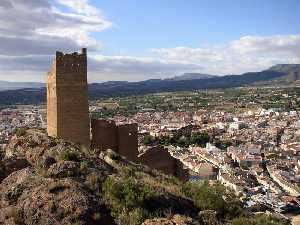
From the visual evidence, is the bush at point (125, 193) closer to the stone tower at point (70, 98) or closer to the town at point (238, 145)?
the stone tower at point (70, 98)

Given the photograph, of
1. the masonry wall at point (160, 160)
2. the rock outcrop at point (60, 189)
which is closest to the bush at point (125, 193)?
the rock outcrop at point (60, 189)

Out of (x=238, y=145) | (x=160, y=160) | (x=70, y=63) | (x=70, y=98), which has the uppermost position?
(x=70, y=63)

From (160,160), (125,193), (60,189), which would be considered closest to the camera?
(60,189)

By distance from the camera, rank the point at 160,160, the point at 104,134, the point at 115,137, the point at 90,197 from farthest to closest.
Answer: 1. the point at 160,160
2. the point at 115,137
3. the point at 104,134
4. the point at 90,197

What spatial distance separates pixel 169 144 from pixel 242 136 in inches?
826

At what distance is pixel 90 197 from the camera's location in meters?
9.66

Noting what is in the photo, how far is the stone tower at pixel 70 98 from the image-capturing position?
16.7 metres

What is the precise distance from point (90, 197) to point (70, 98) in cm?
761

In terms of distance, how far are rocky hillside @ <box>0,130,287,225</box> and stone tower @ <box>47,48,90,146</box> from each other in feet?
13.7

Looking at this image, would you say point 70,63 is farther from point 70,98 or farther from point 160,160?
point 160,160

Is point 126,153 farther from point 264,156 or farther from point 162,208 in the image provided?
point 264,156

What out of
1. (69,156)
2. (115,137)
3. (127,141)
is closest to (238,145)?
(127,141)

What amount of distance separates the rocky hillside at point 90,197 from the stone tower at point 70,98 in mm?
4175

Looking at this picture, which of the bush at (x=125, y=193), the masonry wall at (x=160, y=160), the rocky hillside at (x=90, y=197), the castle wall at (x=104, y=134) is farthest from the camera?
the masonry wall at (x=160, y=160)
